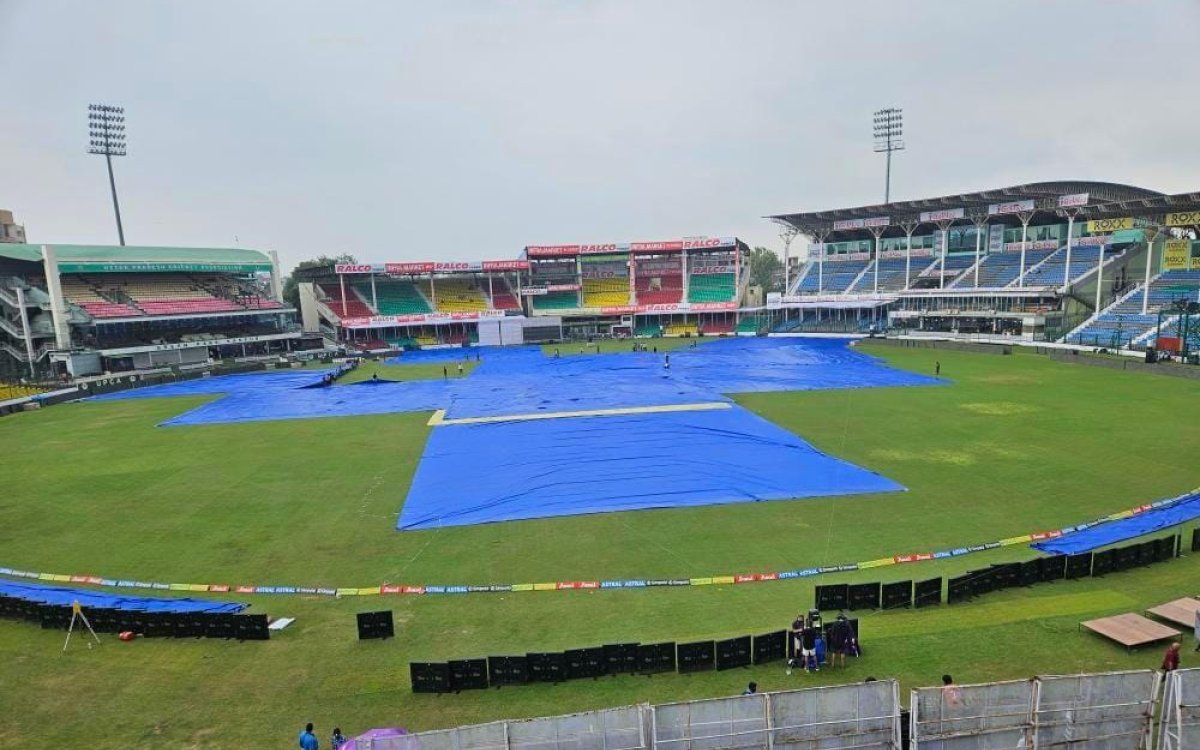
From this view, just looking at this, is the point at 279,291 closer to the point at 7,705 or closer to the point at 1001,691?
the point at 7,705

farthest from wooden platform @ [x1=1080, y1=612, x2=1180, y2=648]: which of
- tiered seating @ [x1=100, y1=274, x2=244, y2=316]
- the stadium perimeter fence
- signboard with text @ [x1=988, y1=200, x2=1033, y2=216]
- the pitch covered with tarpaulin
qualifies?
Answer: tiered seating @ [x1=100, y1=274, x2=244, y2=316]

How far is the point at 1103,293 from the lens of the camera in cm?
6066

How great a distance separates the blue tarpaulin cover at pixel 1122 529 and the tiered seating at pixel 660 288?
7377 cm

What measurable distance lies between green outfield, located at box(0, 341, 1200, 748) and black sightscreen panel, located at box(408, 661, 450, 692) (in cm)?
30

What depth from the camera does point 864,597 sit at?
13.6 m

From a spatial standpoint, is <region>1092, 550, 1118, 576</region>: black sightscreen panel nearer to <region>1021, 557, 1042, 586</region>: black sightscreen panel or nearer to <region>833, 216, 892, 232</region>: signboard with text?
<region>1021, 557, 1042, 586</region>: black sightscreen panel

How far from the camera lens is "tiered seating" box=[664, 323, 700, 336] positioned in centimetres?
8675

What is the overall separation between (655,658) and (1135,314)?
63.3m

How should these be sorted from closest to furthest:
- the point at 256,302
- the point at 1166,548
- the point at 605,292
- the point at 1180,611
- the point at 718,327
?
1. the point at 1180,611
2. the point at 1166,548
3. the point at 256,302
4. the point at 718,327
5. the point at 605,292

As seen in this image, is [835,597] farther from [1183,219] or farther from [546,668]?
[1183,219]

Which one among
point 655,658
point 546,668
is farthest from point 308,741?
point 655,658

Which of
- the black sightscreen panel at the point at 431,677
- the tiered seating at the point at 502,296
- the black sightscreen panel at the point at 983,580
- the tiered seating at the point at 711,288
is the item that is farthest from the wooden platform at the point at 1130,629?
the tiered seating at the point at 502,296

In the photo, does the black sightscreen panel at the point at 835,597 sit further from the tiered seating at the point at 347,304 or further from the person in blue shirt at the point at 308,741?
the tiered seating at the point at 347,304

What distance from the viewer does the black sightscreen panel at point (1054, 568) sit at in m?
14.4
